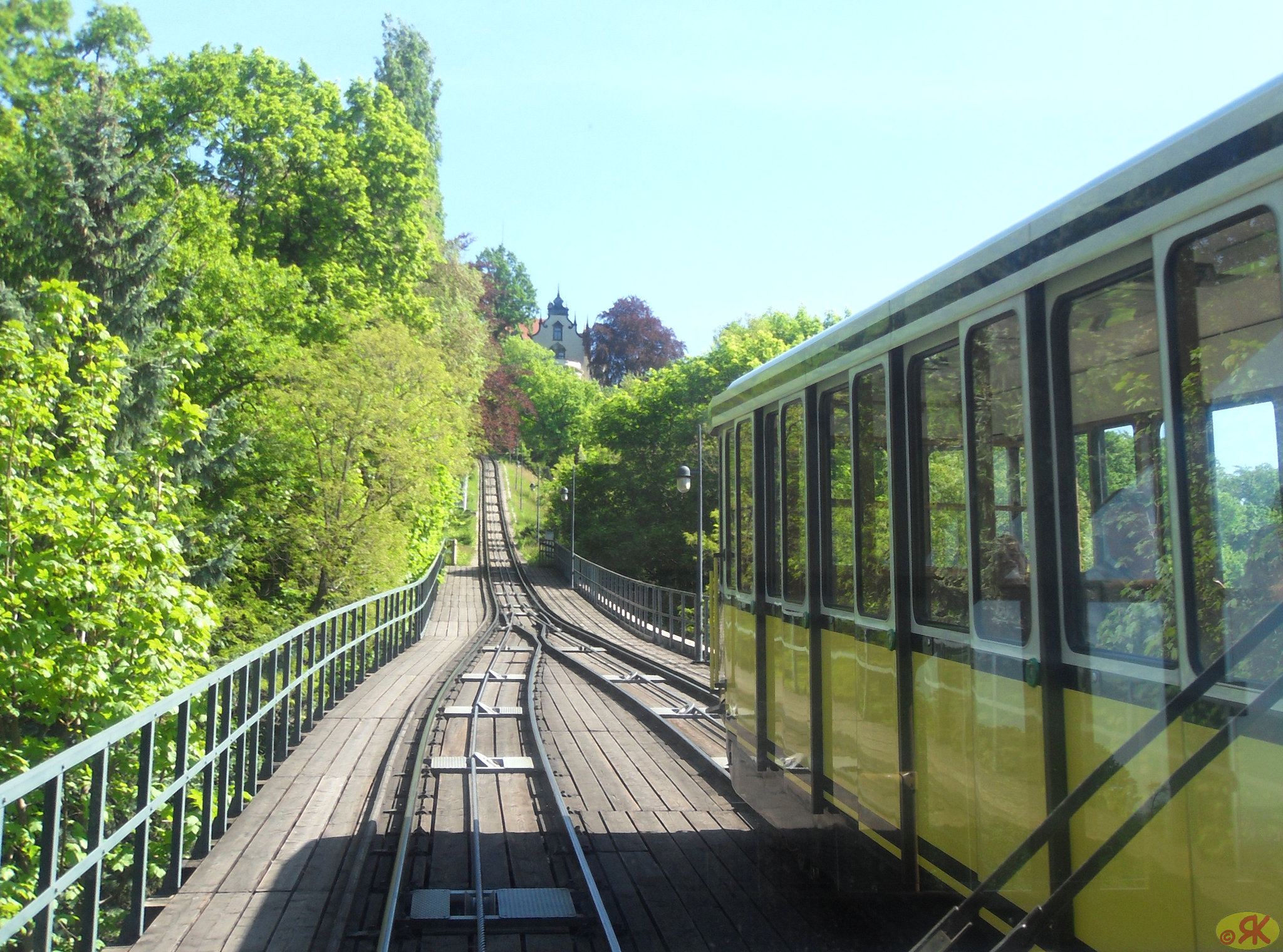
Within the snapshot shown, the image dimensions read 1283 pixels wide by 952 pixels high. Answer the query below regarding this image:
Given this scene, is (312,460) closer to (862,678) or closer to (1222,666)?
(862,678)

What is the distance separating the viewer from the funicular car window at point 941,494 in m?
3.79

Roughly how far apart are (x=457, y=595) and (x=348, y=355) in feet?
58.5

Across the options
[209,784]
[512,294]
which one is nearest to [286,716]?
[209,784]

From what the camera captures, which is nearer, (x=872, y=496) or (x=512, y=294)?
(x=872, y=496)

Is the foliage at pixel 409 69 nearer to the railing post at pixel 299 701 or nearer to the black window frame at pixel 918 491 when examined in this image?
the railing post at pixel 299 701

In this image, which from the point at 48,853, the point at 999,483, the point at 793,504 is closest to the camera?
the point at 999,483

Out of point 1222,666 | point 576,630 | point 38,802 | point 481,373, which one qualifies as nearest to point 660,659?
point 576,630

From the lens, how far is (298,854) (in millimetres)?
5980

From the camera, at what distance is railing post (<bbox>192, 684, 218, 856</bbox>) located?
5.84 metres

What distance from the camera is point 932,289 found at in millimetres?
3953

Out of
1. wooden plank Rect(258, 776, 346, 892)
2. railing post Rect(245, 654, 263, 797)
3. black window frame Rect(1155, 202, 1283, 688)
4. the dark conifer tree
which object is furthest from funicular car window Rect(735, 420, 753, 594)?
the dark conifer tree

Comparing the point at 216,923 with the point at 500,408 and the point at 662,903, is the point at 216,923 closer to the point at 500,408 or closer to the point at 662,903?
the point at 662,903

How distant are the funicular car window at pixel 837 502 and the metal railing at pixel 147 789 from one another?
3058 mm

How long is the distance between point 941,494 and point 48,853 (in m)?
3.39
